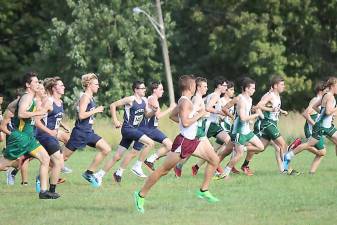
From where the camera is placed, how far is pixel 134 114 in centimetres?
2050

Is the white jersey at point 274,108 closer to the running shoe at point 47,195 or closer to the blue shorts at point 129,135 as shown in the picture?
the blue shorts at point 129,135

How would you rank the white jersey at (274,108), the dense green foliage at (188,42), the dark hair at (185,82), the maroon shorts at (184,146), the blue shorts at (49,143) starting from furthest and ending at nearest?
the dense green foliage at (188,42) → the white jersey at (274,108) → the blue shorts at (49,143) → the dark hair at (185,82) → the maroon shorts at (184,146)

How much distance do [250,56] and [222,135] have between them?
24754 millimetres

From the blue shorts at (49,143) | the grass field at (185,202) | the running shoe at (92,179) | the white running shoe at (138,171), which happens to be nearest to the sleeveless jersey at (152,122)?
the white running shoe at (138,171)

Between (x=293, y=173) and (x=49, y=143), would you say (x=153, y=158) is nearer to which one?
(x=293, y=173)

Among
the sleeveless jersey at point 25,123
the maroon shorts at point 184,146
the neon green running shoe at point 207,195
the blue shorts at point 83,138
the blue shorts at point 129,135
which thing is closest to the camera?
the maroon shorts at point 184,146

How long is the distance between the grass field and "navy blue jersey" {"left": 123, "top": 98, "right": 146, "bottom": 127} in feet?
3.53

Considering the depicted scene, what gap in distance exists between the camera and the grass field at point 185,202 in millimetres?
14055

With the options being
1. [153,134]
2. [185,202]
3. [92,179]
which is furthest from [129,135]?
[185,202]

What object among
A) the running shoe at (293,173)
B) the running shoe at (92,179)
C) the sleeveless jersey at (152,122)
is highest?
the sleeveless jersey at (152,122)

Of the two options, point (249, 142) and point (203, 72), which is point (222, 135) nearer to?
point (249, 142)

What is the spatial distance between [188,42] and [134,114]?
1235 inches

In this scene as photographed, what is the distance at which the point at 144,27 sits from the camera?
48.5 m

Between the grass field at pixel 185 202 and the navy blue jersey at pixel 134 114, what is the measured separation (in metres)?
1.08
